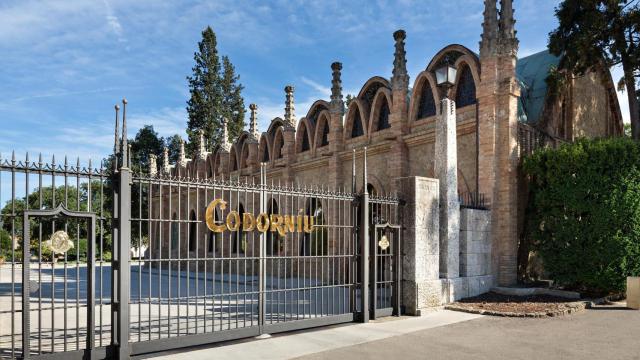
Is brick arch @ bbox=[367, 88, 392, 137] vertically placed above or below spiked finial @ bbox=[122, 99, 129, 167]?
above

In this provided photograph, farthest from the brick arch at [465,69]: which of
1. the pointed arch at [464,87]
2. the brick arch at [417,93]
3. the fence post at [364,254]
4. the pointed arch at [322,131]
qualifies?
the pointed arch at [322,131]

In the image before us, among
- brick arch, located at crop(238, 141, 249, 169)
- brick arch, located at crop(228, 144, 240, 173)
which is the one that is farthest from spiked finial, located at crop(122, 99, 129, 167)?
brick arch, located at crop(228, 144, 240, 173)

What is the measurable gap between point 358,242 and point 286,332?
96.5 inches

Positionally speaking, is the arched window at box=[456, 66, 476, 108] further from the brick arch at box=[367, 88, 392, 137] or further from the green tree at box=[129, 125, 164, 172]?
the green tree at box=[129, 125, 164, 172]

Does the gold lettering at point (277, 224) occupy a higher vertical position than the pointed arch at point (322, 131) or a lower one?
lower

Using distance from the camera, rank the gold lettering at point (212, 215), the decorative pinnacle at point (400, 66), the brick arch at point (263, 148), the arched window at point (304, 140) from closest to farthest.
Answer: the gold lettering at point (212, 215)
the decorative pinnacle at point (400, 66)
the arched window at point (304, 140)
the brick arch at point (263, 148)

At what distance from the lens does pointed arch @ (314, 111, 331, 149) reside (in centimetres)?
2305

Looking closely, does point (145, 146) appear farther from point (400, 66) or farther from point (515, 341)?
Answer: point (515, 341)

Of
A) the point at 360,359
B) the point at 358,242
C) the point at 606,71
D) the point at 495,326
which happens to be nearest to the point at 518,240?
the point at 495,326

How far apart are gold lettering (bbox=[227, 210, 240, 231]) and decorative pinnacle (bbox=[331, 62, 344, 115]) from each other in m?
13.9

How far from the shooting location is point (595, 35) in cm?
1594

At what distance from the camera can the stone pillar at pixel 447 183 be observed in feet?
39.8

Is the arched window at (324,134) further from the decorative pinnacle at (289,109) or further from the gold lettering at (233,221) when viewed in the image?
the gold lettering at (233,221)

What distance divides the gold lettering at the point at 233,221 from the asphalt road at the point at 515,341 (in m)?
2.40
